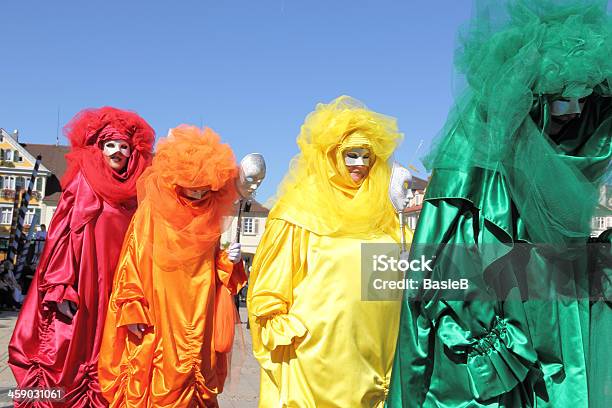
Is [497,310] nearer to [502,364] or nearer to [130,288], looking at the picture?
[502,364]

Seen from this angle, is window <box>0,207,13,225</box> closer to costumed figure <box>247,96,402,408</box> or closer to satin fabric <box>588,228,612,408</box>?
costumed figure <box>247,96,402,408</box>

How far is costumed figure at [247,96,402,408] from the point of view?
359cm

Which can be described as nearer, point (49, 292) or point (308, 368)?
point (308, 368)

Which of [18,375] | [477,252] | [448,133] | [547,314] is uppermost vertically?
[448,133]

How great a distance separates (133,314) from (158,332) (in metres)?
0.21

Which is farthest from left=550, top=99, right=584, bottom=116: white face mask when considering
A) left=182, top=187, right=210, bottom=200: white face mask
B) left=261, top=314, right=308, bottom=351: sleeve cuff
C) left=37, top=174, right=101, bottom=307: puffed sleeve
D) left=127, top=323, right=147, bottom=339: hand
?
left=37, top=174, right=101, bottom=307: puffed sleeve

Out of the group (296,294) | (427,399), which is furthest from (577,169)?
(296,294)

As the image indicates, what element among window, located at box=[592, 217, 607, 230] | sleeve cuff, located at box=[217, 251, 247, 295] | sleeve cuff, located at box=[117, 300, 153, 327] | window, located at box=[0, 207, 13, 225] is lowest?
sleeve cuff, located at box=[117, 300, 153, 327]

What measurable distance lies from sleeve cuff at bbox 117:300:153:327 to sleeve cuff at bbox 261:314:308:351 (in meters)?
0.96

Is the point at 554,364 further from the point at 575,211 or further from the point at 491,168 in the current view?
the point at 491,168

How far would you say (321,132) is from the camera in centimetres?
399

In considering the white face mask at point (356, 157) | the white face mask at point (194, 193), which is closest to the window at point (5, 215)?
the white face mask at point (194, 193)

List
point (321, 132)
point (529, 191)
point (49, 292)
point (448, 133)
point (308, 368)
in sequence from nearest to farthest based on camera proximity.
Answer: point (529, 191)
point (448, 133)
point (308, 368)
point (321, 132)
point (49, 292)

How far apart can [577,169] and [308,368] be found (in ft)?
5.70
